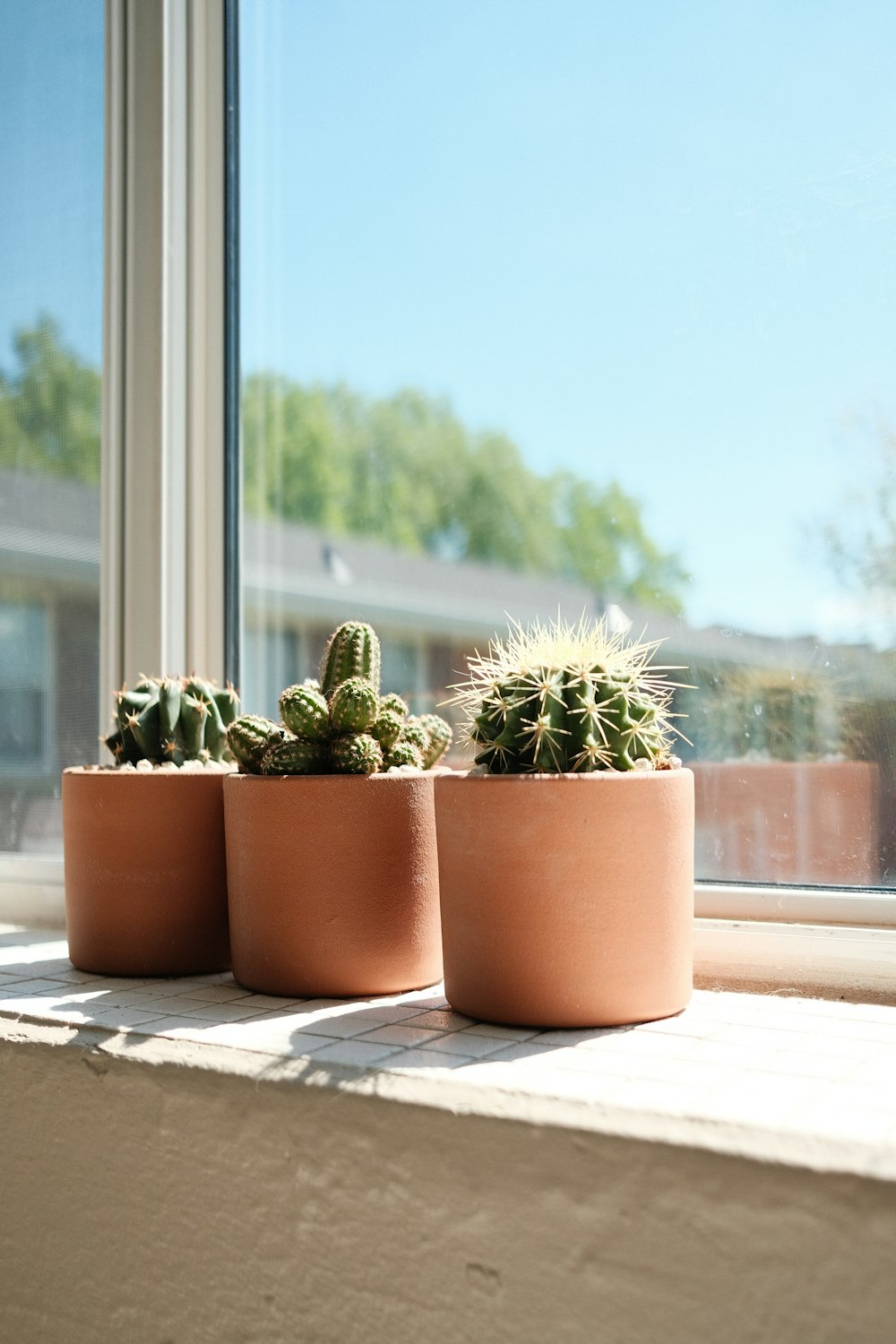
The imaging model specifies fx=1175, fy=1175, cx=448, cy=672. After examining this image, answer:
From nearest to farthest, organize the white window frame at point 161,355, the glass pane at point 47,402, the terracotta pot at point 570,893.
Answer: the terracotta pot at point 570,893
the white window frame at point 161,355
the glass pane at point 47,402

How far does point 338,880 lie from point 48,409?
96 centimetres

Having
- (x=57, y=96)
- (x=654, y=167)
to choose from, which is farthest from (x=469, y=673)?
(x=57, y=96)

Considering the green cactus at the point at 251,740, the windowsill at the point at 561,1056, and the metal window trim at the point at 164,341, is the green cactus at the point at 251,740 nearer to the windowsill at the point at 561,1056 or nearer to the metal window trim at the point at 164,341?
the windowsill at the point at 561,1056

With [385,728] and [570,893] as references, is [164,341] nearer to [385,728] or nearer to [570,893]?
[385,728]

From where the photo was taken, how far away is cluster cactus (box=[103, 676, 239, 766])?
1.13 m

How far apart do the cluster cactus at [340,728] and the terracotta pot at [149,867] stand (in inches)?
3.8

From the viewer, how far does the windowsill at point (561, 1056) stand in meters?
0.63

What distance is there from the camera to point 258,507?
145 cm

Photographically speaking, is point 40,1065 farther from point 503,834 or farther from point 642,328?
point 642,328

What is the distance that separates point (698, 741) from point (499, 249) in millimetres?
572

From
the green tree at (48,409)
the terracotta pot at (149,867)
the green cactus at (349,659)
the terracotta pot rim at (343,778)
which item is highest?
the green tree at (48,409)

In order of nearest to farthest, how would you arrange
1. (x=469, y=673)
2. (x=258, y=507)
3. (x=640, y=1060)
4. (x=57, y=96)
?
(x=640, y=1060)
(x=469, y=673)
(x=258, y=507)
(x=57, y=96)

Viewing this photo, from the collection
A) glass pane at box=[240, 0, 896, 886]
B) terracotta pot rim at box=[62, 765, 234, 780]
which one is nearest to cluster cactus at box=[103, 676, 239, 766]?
terracotta pot rim at box=[62, 765, 234, 780]

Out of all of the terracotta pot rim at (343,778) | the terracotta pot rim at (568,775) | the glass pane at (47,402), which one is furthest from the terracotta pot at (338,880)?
the glass pane at (47,402)
